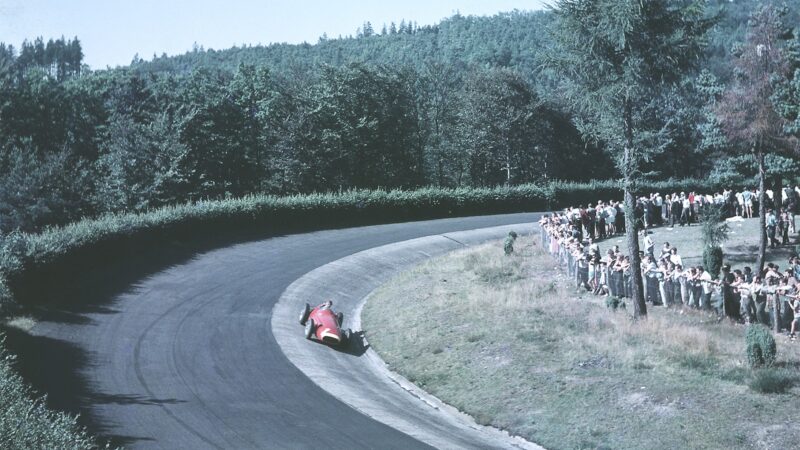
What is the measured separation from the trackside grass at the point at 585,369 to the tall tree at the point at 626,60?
3460 mm

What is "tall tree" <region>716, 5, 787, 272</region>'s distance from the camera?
1388 inches

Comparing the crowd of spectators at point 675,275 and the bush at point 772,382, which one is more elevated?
the crowd of spectators at point 675,275

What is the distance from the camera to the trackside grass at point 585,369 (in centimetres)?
1812

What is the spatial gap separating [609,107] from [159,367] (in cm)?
1849

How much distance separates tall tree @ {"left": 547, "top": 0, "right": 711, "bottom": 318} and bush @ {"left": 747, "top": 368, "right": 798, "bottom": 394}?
7.38 metres

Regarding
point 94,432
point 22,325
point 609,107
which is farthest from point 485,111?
point 94,432

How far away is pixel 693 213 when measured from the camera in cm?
4772

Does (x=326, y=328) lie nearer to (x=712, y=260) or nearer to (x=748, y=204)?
(x=712, y=260)

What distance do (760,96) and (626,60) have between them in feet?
43.4

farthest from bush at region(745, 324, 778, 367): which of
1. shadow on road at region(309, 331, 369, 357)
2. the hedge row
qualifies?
the hedge row

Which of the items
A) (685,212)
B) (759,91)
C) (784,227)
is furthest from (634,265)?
(685,212)

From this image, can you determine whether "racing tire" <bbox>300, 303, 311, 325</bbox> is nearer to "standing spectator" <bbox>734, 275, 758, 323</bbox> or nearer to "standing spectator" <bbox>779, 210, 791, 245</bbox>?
"standing spectator" <bbox>734, 275, 758, 323</bbox>

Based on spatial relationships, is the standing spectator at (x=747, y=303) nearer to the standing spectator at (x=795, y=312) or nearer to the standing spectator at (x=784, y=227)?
the standing spectator at (x=795, y=312)

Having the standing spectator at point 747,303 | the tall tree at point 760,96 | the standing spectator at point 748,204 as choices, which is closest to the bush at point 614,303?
the standing spectator at point 747,303
